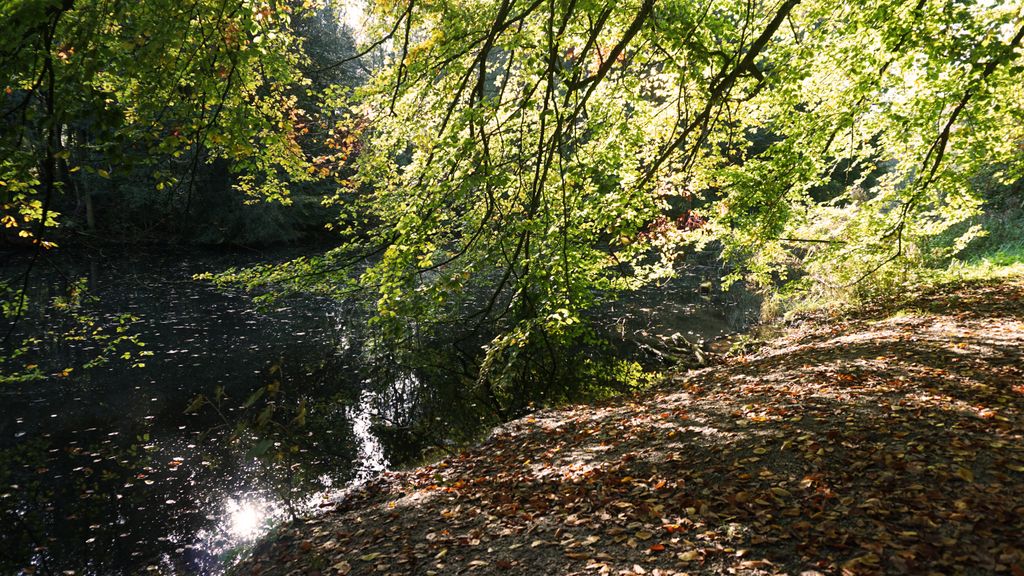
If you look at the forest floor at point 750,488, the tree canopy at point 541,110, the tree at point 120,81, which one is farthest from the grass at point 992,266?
the tree at point 120,81

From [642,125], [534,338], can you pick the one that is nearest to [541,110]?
[642,125]

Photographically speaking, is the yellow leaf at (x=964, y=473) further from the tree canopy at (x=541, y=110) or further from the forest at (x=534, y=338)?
the tree canopy at (x=541, y=110)

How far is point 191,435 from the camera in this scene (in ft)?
28.2

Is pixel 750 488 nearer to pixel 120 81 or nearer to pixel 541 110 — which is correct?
pixel 541 110

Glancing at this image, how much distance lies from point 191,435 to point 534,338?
22.0ft

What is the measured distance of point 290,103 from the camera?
25.8ft

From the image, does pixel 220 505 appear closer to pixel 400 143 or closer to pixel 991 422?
pixel 400 143

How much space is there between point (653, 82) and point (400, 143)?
15.5 feet

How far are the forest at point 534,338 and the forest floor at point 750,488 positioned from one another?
34 mm

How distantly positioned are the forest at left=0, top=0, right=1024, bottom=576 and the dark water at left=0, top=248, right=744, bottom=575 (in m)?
0.06

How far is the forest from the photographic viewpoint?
3561 mm

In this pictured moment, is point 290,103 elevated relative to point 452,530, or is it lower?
elevated

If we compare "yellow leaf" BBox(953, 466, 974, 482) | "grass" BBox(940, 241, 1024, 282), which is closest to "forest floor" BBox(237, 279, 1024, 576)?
"yellow leaf" BBox(953, 466, 974, 482)

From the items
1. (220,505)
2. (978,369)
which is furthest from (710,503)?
(220,505)
